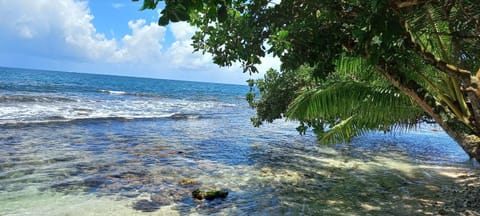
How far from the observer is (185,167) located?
1013cm

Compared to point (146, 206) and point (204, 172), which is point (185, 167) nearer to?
point (204, 172)

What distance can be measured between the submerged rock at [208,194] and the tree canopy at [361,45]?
2056 millimetres

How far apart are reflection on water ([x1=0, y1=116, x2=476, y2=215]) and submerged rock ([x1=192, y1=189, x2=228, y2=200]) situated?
16cm

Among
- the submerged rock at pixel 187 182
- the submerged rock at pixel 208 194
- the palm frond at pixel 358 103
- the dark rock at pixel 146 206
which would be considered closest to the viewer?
the palm frond at pixel 358 103

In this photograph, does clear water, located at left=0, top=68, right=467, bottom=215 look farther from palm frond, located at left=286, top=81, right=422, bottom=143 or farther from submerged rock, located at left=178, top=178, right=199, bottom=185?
palm frond, located at left=286, top=81, right=422, bottom=143

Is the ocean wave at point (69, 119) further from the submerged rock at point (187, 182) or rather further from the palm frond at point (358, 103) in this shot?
the palm frond at point (358, 103)

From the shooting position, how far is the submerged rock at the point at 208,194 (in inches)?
284

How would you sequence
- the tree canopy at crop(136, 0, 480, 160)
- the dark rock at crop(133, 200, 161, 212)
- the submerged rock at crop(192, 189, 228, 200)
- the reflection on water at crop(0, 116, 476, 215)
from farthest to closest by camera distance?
the submerged rock at crop(192, 189, 228, 200)
the reflection on water at crop(0, 116, 476, 215)
the dark rock at crop(133, 200, 161, 212)
the tree canopy at crop(136, 0, 480, 160)

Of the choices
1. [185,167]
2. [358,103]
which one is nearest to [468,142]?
[358,103]

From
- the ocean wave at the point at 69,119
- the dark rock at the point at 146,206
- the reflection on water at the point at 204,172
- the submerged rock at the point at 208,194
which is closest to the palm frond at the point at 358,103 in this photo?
the reflection on water at the point at 204,172

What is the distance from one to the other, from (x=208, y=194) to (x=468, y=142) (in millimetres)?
4377

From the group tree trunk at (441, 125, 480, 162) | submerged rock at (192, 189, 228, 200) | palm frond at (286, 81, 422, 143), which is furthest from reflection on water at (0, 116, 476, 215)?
tree trunk at (441, 125, 480, 162)

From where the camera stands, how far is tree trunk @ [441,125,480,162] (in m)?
5.42

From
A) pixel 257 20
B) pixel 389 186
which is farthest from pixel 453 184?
pixel 257 20
